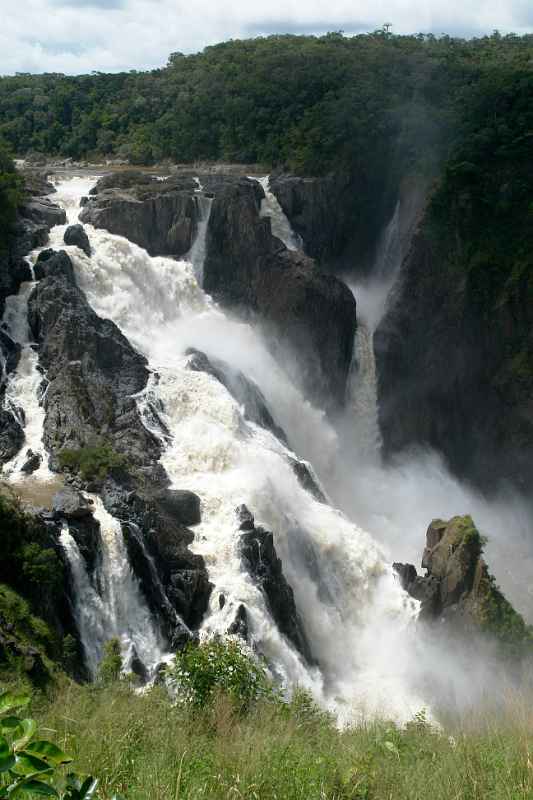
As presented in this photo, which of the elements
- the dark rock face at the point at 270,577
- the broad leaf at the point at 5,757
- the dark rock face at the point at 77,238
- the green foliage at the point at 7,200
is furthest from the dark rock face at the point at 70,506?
the broad leaf at the point at 5,757

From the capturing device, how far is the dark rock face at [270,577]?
19.0 meters

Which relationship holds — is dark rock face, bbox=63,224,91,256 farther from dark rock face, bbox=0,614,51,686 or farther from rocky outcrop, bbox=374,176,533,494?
dark rock face, bbox=0,614,51,686

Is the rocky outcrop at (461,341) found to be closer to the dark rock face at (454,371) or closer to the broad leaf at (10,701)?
Result: the dark rock face at (454,371)

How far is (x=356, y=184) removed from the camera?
124 ft

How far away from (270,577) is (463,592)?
556 centimetres

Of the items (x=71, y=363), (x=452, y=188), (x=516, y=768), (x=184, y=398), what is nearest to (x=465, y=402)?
(x=452, y=188)

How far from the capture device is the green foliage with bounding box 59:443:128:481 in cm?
1964

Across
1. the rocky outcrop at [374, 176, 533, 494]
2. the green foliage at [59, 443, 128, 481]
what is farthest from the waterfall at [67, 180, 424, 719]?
the rocky outcrop at [374, 176, 533, 494]

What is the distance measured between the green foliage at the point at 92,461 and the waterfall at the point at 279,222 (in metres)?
16.9

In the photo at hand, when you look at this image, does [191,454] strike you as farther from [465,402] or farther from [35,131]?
[35,131]

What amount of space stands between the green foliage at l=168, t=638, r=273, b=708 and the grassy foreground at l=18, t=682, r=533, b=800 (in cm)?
161

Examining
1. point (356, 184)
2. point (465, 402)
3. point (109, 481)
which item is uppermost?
point (356, 184)

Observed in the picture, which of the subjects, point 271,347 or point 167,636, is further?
point 271,347

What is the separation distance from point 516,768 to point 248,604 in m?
12.6
